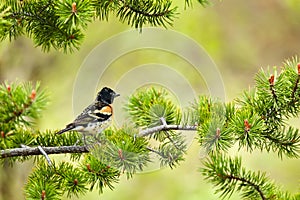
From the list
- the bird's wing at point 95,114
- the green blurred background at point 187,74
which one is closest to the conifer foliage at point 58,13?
the bird's wing at point 95,114

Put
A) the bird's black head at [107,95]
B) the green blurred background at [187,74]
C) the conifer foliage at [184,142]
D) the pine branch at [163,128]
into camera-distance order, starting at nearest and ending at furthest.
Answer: the conifer foliage at [184,142] < the pine branch at [163,128] < the bird's black head at [107,95] < the green blurred background at [187,74]

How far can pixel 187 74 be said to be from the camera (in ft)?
7.42

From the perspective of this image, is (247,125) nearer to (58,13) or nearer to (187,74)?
(58,13)

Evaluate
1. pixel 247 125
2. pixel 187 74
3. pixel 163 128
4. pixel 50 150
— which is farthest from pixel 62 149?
pixel 187 74

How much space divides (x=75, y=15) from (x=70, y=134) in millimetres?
246

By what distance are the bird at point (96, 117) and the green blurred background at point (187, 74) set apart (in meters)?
1.06

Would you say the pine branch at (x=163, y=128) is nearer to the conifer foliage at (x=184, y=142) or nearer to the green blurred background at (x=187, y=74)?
the conifer foliage at (x=184, y=142)

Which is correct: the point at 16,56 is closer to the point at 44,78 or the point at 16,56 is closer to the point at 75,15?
the point at 44,78

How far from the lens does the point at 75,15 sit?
2.42 ft

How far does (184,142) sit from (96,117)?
0.51 feet

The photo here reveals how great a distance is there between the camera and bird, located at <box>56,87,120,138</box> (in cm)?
86

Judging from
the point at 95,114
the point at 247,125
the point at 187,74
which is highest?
the point at 187,74

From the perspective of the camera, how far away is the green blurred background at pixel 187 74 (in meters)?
2.17

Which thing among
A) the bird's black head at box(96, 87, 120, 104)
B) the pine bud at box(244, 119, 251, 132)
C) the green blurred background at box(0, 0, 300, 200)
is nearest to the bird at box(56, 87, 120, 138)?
the bird's black head at box(96, 87, 120, 104)
